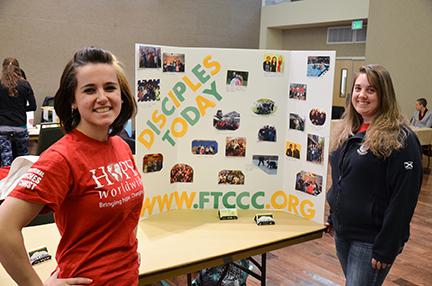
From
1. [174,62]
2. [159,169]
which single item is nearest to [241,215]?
[159,169]

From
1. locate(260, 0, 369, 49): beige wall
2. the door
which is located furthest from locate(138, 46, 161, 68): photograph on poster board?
the door

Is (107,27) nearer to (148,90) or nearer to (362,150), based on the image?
(148,90)

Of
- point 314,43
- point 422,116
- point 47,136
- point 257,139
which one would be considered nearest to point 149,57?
point 257,139

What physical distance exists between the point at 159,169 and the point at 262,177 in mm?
585

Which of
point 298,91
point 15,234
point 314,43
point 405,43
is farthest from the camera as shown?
point 314,43

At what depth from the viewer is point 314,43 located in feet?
34.0

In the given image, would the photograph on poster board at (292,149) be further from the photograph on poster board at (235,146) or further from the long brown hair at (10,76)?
the long brown hair at (10,76)

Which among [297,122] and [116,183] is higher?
[297,122]

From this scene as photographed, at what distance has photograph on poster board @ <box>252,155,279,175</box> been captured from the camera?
226cm

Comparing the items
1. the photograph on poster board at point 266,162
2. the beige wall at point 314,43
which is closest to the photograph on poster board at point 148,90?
the photograph on poster board at point 266,162

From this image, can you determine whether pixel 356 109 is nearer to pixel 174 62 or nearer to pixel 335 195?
pixel 335 195

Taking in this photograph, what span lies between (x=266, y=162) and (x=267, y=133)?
165mm

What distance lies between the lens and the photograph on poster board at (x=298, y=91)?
2.16m

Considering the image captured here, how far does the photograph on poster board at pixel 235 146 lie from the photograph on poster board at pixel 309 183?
35 centimetres
